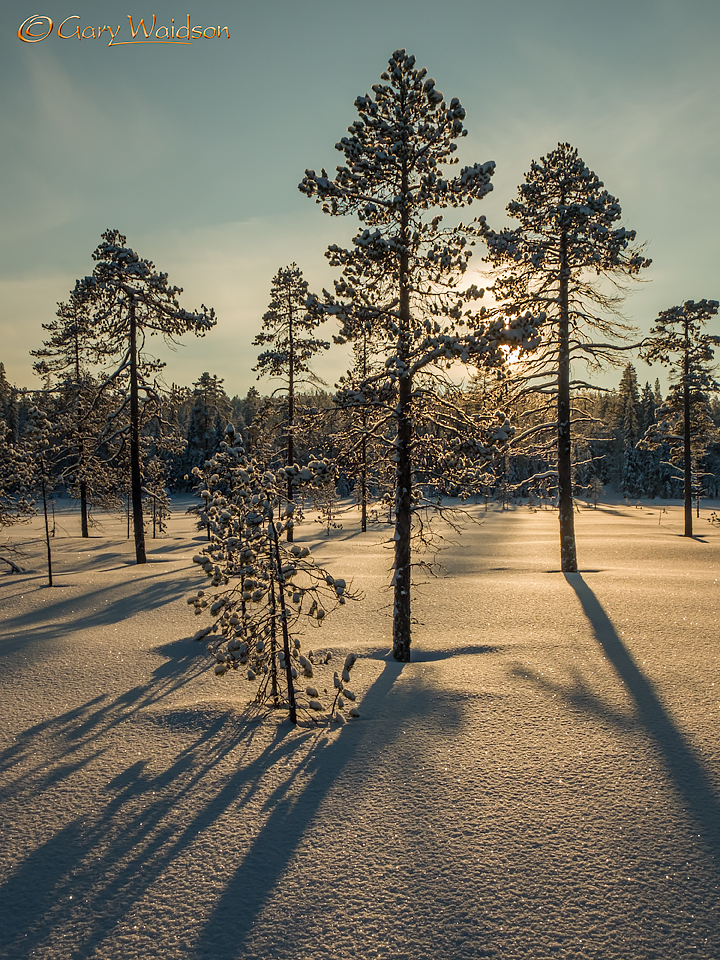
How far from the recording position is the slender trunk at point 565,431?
16000mm

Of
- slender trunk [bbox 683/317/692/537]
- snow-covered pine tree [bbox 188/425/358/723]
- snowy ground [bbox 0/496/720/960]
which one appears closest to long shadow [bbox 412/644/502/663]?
snowy ground [bbox 0/496/720/960]

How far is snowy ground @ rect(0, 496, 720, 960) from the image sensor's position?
3.77 meters

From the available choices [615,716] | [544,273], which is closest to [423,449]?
[615,716]

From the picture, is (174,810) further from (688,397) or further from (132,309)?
(688,397)

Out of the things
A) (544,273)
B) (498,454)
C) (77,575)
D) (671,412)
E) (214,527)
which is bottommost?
(77,575)

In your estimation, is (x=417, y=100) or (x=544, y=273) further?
(x=544, y=273)

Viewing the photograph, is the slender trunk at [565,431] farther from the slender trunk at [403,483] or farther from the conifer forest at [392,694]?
the slender trunk at [403,483]

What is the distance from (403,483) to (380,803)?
5.43 meters

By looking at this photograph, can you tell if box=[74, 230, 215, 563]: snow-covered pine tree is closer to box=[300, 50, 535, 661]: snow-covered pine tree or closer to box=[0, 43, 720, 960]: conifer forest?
box=[0, 43, 720, 960]: conifer forest

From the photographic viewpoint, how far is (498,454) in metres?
9.17

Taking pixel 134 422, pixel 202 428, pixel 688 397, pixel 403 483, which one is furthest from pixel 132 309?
pixel 202 428

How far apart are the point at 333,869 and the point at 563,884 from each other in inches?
71.4

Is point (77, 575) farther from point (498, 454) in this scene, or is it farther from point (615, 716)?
point (615, 716)

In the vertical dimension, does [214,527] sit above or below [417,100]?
below
